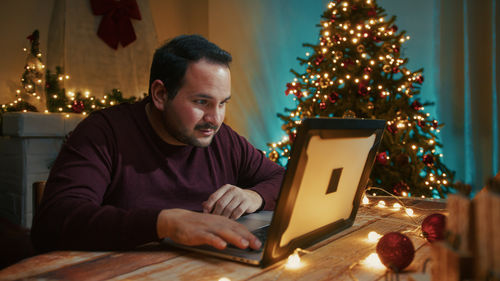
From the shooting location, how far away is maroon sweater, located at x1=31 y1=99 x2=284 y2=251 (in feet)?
2.68

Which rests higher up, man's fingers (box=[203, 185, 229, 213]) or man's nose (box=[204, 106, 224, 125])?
man's nose (box=[204, 106, 224, 125])

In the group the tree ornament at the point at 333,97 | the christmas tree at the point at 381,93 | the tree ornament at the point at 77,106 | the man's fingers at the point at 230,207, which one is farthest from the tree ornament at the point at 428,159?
the tree ornament at the point at 77,106

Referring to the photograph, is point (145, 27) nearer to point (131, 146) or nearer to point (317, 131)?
point (131, 146)

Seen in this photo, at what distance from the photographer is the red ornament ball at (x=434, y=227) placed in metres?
0.79

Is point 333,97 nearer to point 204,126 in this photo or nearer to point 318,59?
point 318,59

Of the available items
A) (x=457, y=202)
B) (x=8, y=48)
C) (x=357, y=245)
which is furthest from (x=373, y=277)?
(x=8, y=48)

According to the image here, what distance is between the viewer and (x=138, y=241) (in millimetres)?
792

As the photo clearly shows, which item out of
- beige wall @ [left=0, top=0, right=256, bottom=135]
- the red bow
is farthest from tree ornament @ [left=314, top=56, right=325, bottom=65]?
the red bow

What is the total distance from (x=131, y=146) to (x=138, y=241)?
19.4 inches

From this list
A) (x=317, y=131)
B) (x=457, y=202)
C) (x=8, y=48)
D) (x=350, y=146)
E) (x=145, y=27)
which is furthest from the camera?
(x=145, y=27)

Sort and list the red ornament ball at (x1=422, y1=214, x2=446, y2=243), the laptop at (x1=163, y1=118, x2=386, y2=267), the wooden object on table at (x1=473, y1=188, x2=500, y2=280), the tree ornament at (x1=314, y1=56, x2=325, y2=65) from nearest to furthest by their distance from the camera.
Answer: the wooden object on table at (x1=473, y1=188, x2=500, y2=280) → the laptop at (x1=163, y1=118, x2=386, y2=267) → the red ornament ball at (x1=422, y1=214, x2=446, y2=243) → the tree ornament at (x1=314, y1=56, x2=325, y2=65)

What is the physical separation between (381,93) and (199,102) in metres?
2.33

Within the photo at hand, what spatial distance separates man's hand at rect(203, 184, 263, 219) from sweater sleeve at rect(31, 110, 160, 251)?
21 centimetres

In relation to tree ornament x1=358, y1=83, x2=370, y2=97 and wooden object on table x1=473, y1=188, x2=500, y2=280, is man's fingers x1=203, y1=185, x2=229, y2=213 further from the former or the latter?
tree ornament x1=358, y1=83, x2=370, y2=97
